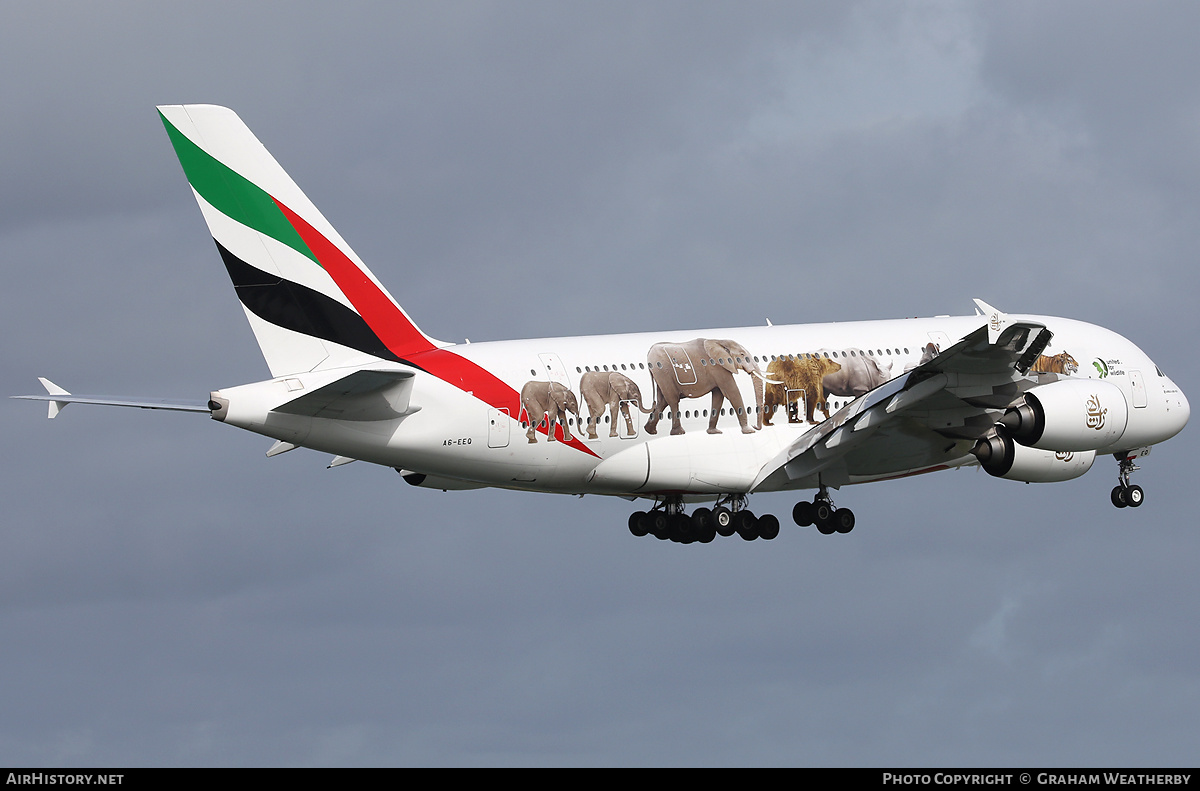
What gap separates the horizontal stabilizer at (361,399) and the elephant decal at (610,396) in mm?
4910

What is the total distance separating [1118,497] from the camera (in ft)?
182

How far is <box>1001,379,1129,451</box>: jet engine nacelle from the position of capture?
4788 cm

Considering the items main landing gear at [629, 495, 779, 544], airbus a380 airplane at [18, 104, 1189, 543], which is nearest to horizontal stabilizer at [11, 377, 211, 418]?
airbus a380 airplane at [18, 104, 1189, 543]

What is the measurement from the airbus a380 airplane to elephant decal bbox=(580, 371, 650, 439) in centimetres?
5

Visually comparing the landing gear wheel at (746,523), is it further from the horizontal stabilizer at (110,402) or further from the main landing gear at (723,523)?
the horizontal stabilizer at (110,402)

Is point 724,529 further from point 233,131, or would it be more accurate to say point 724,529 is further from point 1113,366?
point 233,131

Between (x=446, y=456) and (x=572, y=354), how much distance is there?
14.8 feet

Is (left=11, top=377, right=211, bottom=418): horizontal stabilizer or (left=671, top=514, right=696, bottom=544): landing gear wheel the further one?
(left=671, top=514, right=696, bottom=544): landing gear wheel

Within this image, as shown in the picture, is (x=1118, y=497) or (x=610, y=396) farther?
(x=1118, y=497)

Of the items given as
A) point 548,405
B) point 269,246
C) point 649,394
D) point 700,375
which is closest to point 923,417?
point 700,375

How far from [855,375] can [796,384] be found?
182 cm

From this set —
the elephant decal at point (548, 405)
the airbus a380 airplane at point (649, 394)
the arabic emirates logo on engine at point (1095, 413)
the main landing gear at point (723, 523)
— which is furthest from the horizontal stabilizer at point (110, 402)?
the arabic emirates logo on engine at point (1095, 413)

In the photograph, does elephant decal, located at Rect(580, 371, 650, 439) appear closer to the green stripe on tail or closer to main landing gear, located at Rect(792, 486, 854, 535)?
main landing gear, located at Rect(792, 486, 854, 535)

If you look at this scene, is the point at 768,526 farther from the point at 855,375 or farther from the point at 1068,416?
the point at 1068,416
